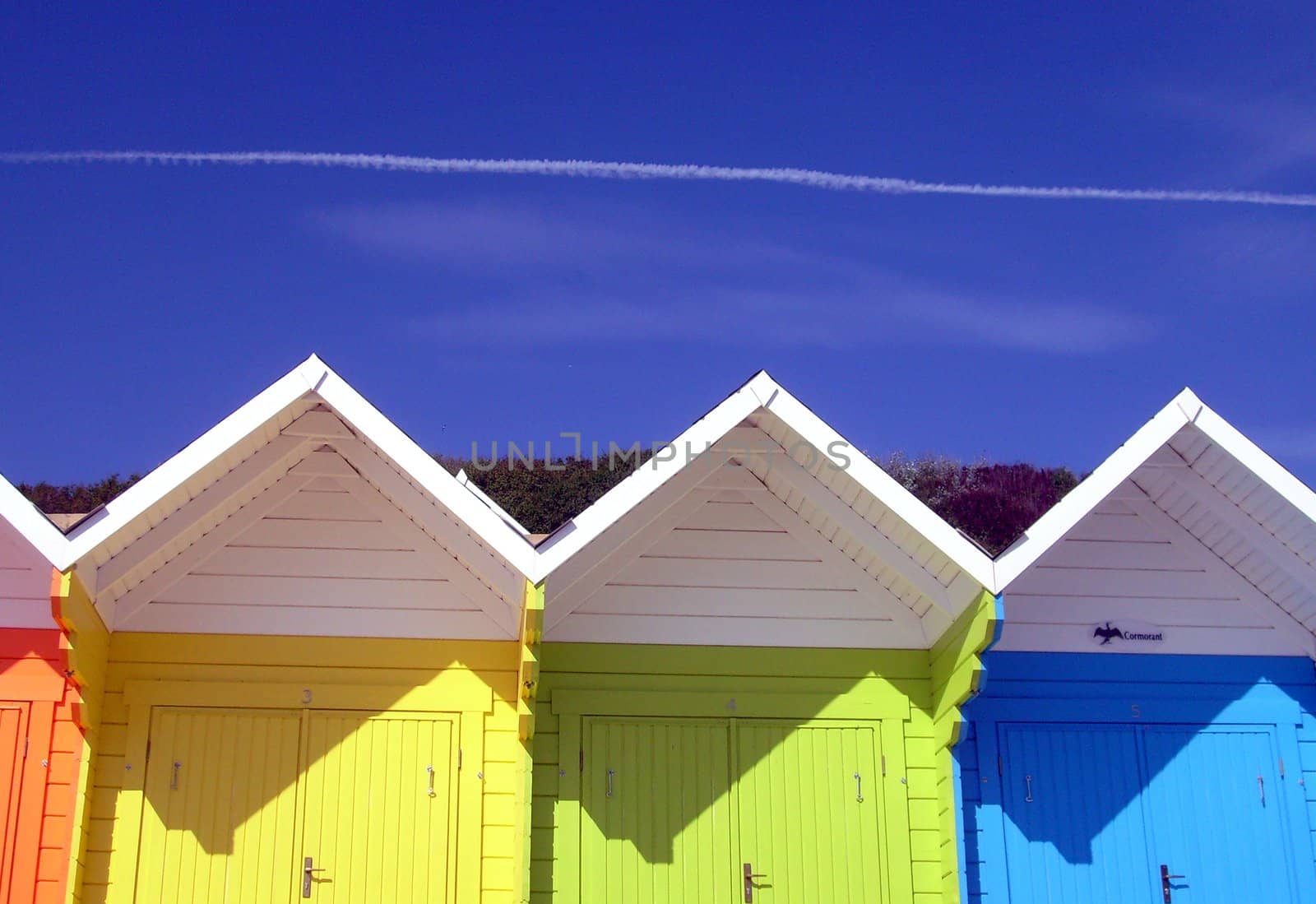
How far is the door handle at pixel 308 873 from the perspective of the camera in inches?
395

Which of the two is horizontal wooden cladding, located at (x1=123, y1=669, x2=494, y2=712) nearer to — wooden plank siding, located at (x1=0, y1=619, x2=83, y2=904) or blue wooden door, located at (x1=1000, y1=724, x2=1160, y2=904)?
wooden plank siding, located at (x1=0, y1=619, x2=83, y2=904)

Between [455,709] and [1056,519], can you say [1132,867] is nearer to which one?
[1056,519]

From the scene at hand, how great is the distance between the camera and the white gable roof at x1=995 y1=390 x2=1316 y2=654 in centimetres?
1109

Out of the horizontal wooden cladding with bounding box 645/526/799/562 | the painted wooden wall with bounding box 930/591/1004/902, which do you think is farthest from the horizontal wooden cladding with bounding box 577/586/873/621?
the painted wooden wall with bounding box 930/591/1004/902

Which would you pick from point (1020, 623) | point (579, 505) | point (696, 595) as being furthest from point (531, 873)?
point (579, 505)

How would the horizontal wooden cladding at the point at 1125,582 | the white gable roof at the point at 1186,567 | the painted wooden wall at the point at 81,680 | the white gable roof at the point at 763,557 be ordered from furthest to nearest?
the horizontal wooden cladding at the point at 1125,582
the white gable roof at the point at 1186,567
the white gable roof at the point at 763,557
the painted wooden wall at the point at 81,680

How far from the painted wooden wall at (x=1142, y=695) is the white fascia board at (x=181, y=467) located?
558 cm

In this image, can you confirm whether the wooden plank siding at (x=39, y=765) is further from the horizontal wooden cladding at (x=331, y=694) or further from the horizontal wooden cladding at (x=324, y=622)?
the horizontal wooden cladding at (x=324, y=622)

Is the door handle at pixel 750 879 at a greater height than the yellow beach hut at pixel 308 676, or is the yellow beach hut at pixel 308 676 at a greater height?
the yellow beach hut at pixel 308 676

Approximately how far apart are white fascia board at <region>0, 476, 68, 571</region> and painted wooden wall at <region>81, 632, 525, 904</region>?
1.38 meters

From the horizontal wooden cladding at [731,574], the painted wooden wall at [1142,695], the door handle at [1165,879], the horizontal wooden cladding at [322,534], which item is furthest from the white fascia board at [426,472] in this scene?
the door handle at [1165,879]

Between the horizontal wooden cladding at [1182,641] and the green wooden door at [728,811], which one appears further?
the horizontal wooden cladding at [1182,641]

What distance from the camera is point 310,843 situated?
10.2 m

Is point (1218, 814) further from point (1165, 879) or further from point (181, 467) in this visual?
point (181, 467)
